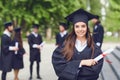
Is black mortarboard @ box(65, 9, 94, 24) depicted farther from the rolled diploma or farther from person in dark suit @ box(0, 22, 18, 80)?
person in dark suit @ box(0, 22, 18, 80)

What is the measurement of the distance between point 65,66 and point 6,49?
7.33 meters

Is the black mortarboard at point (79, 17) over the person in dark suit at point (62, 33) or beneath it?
over

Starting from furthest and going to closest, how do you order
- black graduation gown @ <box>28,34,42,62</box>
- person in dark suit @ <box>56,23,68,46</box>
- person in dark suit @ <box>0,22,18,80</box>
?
person in dark suit @ <box>56,23,68,46</box> → black graduation gown @ <box>28,34,42,62</box> → person in dark suit @ <box>0,22,18,80</box>

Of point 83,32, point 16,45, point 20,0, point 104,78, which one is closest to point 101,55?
point 83,32

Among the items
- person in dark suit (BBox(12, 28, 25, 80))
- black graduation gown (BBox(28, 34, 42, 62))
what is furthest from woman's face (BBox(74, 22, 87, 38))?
black graduation gown (BBox(28, 34, 42, 62))

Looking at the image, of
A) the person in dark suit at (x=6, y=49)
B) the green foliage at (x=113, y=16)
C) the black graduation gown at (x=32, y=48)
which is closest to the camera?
the person in dark suit at (x=6, y=49)

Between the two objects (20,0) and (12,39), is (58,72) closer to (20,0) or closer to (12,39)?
(12,39)

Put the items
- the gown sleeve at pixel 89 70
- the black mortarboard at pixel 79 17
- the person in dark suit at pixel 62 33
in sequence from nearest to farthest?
the gown sleeve at pixel 89 70
the black mortarboard at pixel 79 17
the person in dark suit at pixel 62 33

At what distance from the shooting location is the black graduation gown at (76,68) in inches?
208

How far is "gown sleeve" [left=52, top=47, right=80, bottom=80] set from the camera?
5285 millimetres

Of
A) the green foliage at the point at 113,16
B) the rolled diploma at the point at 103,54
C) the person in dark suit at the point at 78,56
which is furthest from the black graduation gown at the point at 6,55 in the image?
the green foliage at the point at 113,16

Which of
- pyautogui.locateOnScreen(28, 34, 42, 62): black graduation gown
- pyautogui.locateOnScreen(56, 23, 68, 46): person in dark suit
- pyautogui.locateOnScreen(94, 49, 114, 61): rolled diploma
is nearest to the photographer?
pyautogui.locateOnScreen(94, 49, 114, 61): rolled diploma

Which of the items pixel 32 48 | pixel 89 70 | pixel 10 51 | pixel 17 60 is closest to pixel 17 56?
pixel 17 60

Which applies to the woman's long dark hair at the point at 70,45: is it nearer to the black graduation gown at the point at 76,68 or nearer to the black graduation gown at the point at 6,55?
the black graduation gown at the point at 76,68
